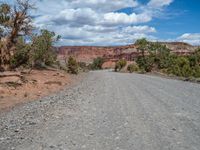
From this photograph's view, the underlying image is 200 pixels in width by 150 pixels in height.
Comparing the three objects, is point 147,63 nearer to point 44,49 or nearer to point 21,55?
point 44,49

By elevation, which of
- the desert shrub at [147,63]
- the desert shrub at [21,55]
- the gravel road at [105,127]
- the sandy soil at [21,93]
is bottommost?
the desert shrub at [147,63]

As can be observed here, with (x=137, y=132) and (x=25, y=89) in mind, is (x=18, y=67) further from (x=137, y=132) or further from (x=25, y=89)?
(x=137, y=132)

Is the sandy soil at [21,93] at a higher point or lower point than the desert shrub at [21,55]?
lower

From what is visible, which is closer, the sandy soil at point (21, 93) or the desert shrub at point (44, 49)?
the sandy soil at point (21, 93)

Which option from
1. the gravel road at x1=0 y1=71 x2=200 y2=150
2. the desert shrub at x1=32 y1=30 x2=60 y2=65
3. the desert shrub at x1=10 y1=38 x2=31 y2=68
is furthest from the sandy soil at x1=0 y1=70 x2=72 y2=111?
the desert shrub at x1=32 y1=30 x2=60 y2=65

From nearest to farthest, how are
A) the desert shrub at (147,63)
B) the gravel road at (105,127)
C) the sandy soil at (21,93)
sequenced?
the gravel road at (105,127), the sandy soil at (21,93), the desert shrub at (147,63)

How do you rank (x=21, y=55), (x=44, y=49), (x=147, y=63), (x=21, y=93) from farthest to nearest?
1. (x=147, y=63)
2. (x=44, y=49)
3. (x=21, y=55)
4. (x=21, y=93)

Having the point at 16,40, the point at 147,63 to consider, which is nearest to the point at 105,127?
the point at 16,40

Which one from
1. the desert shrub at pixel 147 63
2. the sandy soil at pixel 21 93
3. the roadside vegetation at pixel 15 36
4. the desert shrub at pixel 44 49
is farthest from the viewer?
the desert shrub at pixel 147 63

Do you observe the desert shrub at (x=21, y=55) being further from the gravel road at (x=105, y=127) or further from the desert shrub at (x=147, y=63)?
the desert shrub at (x=147, y=63)

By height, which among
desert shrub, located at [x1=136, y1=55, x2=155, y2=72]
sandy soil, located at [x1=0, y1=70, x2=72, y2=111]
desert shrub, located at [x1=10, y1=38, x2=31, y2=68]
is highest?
desert shrub, located at [x1=10, y1=38, x2=31, y2=68]

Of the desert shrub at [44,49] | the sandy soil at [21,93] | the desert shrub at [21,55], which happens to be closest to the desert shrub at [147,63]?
the desert shrub at [44,49]

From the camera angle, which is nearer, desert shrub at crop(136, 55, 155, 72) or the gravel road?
the gravel road

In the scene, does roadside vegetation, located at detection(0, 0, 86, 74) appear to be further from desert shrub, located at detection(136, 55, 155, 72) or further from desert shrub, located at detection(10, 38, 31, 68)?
desert shrub, located at detection(136, 55, 155, 72)
